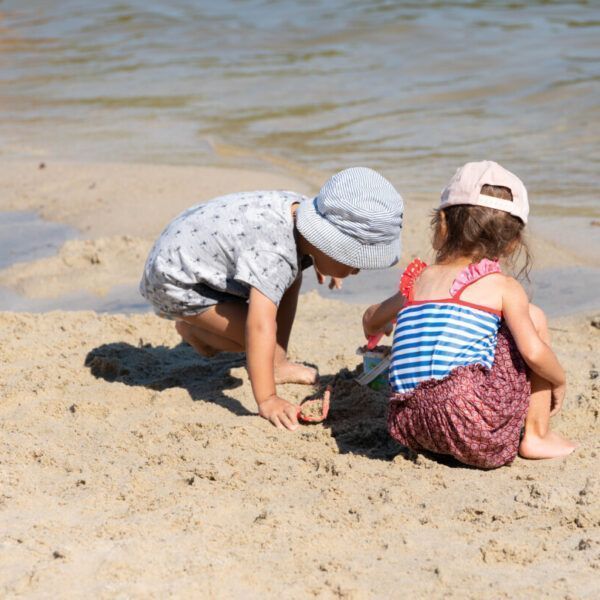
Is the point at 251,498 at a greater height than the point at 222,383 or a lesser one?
greater

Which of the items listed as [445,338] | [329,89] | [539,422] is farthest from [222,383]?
[329,89]

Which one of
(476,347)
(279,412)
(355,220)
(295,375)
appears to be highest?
(355,220)

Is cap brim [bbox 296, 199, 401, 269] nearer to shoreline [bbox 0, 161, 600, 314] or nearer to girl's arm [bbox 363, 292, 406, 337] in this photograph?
girl's arm [bbox 363, 292, 406, 337]

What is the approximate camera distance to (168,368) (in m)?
3.95

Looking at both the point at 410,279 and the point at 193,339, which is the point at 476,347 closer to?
the point at 410,279

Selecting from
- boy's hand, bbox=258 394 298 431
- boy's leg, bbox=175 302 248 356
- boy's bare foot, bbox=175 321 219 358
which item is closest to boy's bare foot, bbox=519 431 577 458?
boy's hand, bbox=258 394 298 431

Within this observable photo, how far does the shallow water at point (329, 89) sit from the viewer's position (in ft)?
24.2

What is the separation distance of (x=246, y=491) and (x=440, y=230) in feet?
3.05

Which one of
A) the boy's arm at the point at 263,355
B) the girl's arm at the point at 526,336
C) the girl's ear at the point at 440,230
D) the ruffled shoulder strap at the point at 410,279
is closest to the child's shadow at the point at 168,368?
the boy's arm at the point at 263,355

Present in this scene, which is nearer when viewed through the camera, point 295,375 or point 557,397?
point 557,397

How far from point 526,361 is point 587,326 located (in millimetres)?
1405

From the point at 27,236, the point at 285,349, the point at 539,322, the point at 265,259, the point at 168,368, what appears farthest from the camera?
the point at 27,236

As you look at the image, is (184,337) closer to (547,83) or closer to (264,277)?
(264,277)

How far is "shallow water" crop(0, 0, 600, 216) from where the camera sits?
290 inches
